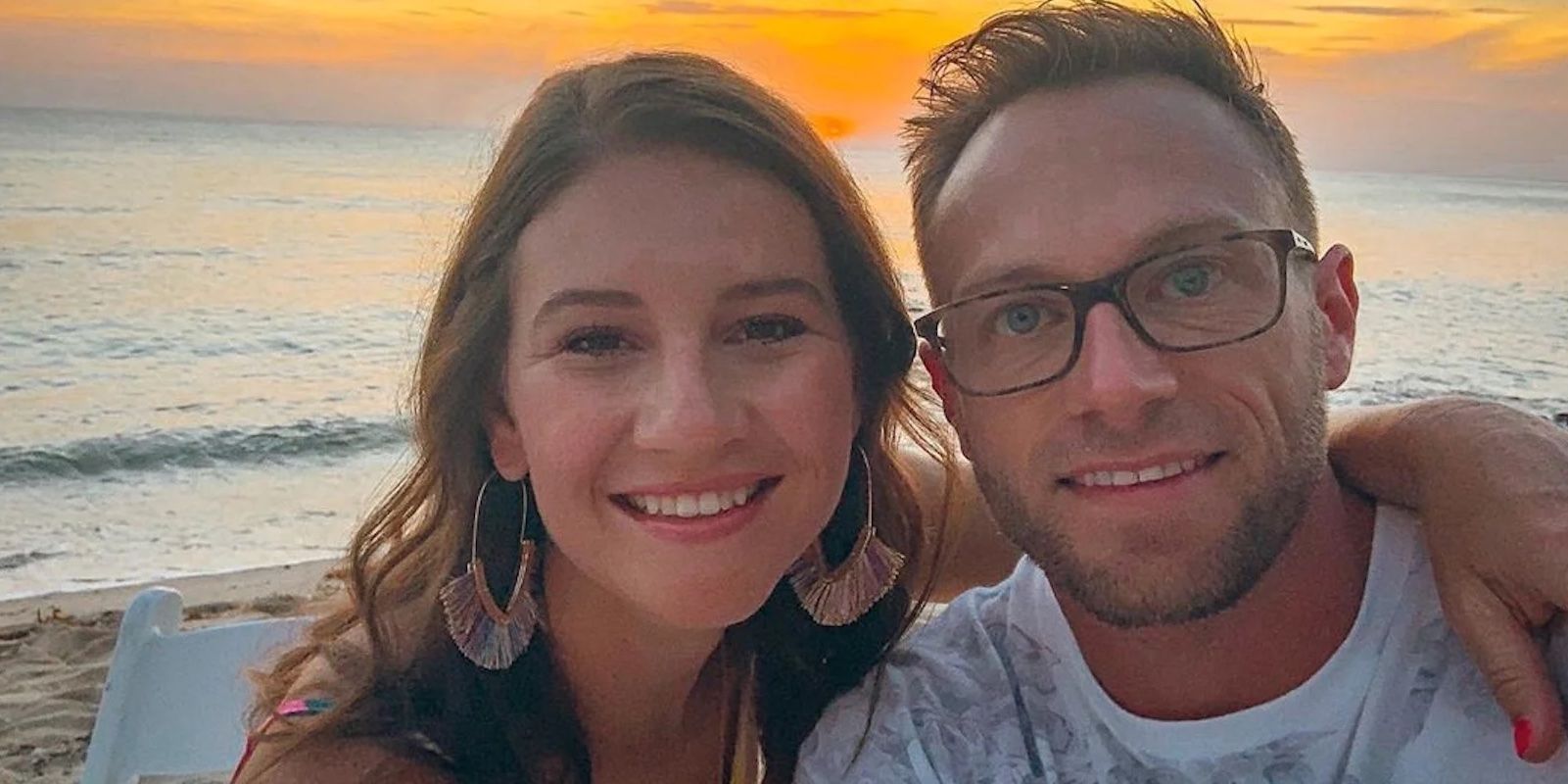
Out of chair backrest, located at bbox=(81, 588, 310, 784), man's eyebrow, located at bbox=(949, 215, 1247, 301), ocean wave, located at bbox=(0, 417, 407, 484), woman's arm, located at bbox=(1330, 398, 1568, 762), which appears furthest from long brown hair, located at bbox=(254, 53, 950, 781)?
ocean wave, located at bbox=(0, 417, 407, 484)

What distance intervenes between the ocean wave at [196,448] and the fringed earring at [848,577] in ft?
33.9

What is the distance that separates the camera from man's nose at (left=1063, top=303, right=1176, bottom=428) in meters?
2.02

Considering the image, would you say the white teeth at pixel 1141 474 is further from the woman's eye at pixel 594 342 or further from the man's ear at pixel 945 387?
the woman's eye at pixel 594 342

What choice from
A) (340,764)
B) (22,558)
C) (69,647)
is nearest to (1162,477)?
(340,764)

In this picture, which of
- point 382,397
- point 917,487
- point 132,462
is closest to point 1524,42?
point 382,397

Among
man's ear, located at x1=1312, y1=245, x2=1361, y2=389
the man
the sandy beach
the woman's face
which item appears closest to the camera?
the man

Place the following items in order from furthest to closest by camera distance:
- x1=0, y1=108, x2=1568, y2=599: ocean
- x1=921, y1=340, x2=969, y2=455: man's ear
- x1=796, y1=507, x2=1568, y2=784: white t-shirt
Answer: x1=0, y1=108, x2=1568, y2=599: ocean
x1=921, y1=340, x2=969, y2=455: man's ear
x1=796, y1=507, x2=1568, y2=784: white t-shirt

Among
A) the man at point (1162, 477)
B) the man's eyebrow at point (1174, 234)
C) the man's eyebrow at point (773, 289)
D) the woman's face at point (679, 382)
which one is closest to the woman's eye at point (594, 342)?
the woman's face at point (679, 382)

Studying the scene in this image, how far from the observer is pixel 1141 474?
2.05 m

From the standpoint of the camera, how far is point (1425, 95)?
32.4m

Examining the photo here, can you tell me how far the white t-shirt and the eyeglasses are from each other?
0.41m

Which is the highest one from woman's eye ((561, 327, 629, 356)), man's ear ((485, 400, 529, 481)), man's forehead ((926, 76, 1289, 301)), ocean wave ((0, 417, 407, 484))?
man's forehead ((926, 76, 1289, 301))

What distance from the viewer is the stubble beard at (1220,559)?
2.09 m

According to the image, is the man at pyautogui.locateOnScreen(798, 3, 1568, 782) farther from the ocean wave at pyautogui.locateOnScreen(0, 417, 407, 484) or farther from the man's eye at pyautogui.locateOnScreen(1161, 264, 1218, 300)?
the ocean wave at pyautogui.locateOnScreen(0, 417, 407, 484)
